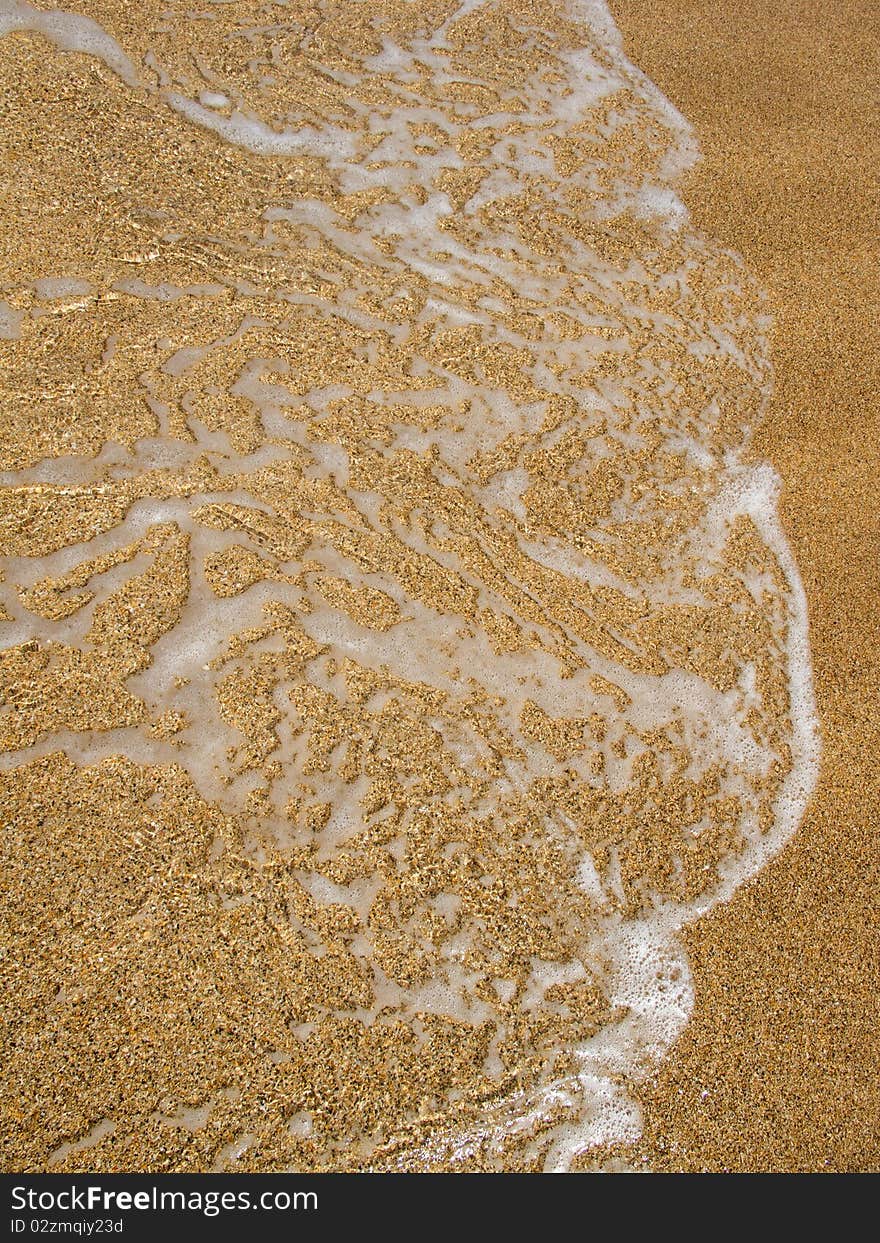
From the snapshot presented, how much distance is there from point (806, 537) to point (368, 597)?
1389 mm

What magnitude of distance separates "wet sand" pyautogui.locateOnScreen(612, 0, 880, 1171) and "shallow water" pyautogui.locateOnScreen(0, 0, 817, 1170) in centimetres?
9

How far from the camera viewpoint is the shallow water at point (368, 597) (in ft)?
7.04

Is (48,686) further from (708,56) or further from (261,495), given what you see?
(708,56)

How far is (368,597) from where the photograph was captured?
2.88m

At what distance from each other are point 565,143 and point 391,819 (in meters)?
3.27

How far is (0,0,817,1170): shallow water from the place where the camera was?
84.5 inches

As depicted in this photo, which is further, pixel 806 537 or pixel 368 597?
pixel 806 537

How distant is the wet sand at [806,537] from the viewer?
2.12 meters

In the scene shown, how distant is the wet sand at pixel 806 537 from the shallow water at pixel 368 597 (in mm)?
92

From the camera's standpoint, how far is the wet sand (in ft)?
6.95

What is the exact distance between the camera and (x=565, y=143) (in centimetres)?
441

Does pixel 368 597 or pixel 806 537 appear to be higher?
pixel 806 537

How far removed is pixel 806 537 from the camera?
125 inches

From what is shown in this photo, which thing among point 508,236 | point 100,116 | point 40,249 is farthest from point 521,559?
point 100,116
